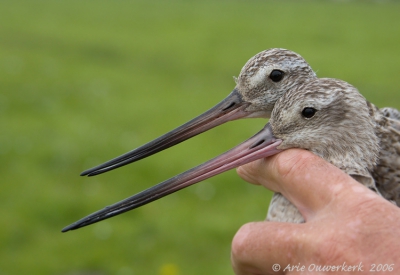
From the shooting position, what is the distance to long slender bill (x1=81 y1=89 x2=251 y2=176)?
8.21ft

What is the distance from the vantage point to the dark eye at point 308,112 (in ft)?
7.79

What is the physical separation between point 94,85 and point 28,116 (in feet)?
8.40

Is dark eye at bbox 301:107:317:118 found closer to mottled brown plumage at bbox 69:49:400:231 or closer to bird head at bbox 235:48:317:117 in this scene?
mottled brown plumage at bbox 69:49:400:231

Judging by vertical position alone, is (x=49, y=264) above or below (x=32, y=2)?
below

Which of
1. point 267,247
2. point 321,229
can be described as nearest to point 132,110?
point 267,247

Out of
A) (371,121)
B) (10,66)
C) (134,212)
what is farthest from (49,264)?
(10,66)

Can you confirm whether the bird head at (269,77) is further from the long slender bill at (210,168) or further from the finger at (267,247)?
the finger at (267,247)

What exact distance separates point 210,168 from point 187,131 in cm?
32

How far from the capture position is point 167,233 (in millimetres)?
6113

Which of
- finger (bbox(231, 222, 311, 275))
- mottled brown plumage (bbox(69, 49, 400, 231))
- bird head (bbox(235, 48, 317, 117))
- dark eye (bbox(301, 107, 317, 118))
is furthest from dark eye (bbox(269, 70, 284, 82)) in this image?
finger (bbox(231, 222, 311, 275))

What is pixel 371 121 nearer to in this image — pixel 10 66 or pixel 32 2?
pixel 10 66

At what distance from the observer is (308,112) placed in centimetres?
238

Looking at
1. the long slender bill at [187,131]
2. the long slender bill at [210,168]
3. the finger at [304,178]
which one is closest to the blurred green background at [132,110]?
the long slender bill at [187,131]

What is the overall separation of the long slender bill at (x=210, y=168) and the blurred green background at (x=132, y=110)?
1734 millimetres
